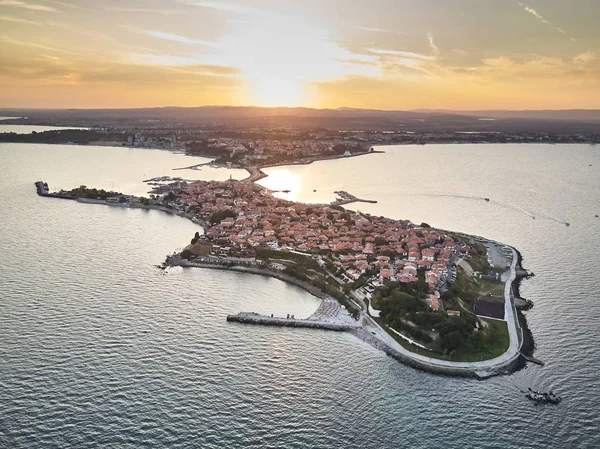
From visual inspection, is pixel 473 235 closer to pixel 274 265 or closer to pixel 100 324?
pixel 274 265

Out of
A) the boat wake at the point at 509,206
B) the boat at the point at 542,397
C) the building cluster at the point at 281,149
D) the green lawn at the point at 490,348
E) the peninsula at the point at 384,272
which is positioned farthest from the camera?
the building cluster at the point at 281,149

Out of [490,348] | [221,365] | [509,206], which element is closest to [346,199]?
[509,206]

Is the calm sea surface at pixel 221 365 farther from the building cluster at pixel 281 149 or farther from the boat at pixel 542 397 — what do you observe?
the building cluster at pixel 281 149

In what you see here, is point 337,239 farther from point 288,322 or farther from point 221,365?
point 221,365

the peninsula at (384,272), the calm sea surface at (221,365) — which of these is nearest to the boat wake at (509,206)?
the calm sea surface at (221,365)

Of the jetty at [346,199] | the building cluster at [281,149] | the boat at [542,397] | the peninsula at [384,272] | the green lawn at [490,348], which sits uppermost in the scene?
the building cluster at [281,149]

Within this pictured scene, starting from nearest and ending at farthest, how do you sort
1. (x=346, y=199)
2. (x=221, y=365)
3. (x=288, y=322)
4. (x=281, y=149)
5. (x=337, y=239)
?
(x=221, y=365)
(x=288, y=322)
(x=337, y=239)
(x=346, y=199)
(x=281, y=149)

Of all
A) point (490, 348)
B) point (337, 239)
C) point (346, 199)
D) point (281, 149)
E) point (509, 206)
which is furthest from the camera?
point (281, 149)
